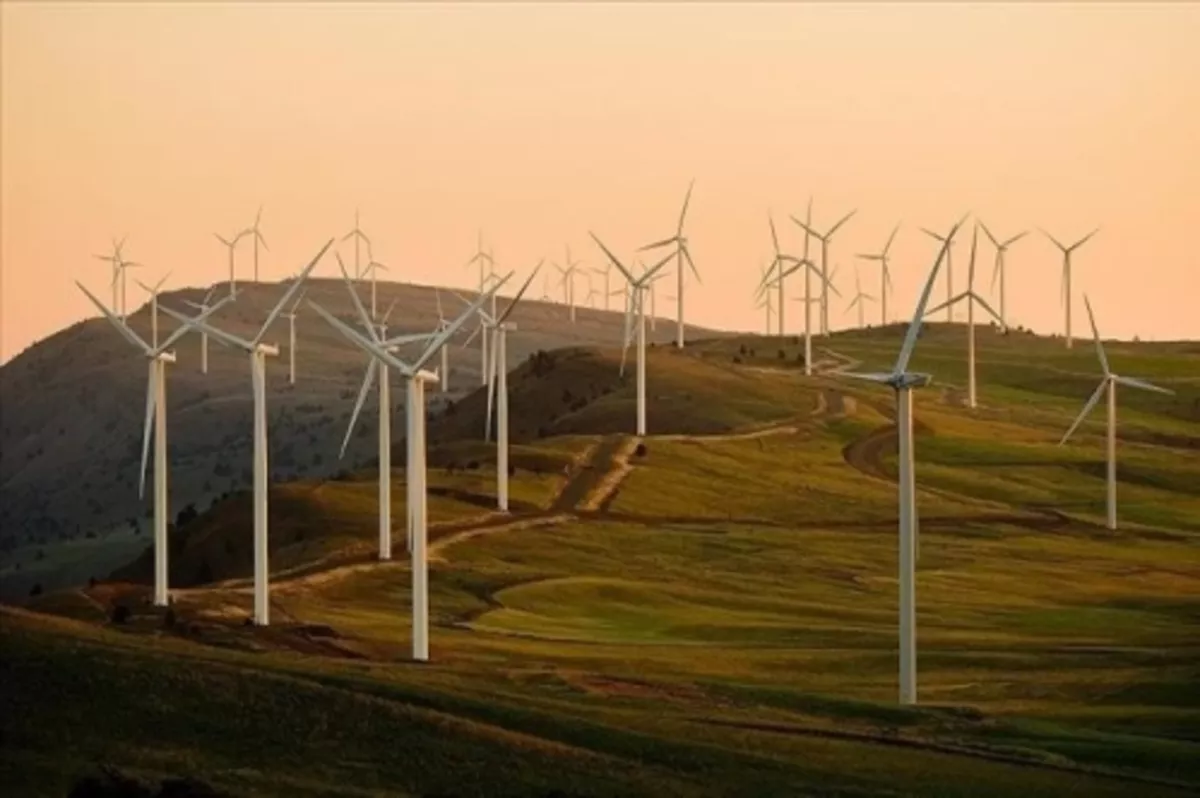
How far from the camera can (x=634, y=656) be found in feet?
380

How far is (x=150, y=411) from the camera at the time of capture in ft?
409

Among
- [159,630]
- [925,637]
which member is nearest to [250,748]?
[159,630]

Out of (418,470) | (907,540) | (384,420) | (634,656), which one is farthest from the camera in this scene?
(384,420)

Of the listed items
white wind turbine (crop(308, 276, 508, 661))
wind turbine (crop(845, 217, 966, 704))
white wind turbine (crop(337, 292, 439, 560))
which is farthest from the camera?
white wind turbine (crop(337, 292, 439, 560))

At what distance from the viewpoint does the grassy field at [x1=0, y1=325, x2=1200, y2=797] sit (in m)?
74.6

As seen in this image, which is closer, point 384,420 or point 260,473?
point 260,473

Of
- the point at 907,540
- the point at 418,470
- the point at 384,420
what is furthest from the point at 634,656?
the point at 384,420

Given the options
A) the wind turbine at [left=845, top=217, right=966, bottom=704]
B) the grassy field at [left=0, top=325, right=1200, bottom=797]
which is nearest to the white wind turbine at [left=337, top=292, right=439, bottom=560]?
the grassy field at [left=0, top=325, right=1200, bottom=797]

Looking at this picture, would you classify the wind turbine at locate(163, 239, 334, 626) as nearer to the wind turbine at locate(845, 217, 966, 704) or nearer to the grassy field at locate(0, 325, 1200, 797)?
the grassy field at locate(0, 325, 1200, 797)

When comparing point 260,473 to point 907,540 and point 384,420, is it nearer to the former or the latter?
point 384,420

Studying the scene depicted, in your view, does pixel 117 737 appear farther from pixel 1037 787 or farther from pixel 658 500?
pixel 658 500

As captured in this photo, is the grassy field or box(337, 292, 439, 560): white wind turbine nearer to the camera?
the grassy field

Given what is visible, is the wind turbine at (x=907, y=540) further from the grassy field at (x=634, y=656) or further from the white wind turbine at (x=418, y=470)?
the white wind turbine at (x=418, y=470)

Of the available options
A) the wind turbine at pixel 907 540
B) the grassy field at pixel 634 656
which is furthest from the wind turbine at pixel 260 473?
the wind turbine at pixel 907 540
